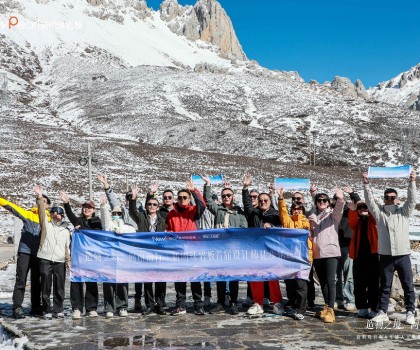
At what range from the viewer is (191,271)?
31.3 ft

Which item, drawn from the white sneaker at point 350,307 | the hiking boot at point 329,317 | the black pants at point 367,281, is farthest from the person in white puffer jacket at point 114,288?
the black pants at point 367,281

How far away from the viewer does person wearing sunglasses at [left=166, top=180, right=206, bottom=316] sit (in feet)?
30.3

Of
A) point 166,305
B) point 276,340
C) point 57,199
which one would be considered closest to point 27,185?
point 57,199

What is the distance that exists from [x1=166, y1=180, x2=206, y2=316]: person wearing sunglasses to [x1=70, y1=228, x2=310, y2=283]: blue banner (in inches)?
6.5

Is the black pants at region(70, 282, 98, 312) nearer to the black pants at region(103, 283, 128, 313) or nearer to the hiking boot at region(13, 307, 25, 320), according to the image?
the black pants at region(103, 283, 128, 313)

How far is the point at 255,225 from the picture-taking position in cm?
955

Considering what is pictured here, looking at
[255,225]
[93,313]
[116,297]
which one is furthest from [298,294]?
[93,313]

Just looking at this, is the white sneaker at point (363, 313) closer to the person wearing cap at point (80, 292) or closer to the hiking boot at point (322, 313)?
the hiking boot at point (322, 313)

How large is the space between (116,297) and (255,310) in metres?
2.55

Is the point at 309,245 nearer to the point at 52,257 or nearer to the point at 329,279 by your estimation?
the point at 329,279

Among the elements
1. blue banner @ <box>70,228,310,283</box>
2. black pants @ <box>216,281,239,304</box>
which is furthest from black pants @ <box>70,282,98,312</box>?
black pants @ <box>216,281,239,304</box>

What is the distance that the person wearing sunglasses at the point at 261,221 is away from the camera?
9.26 meters

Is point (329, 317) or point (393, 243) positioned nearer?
point (393, 243)

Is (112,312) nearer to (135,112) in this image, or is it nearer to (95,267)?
(95,267)
